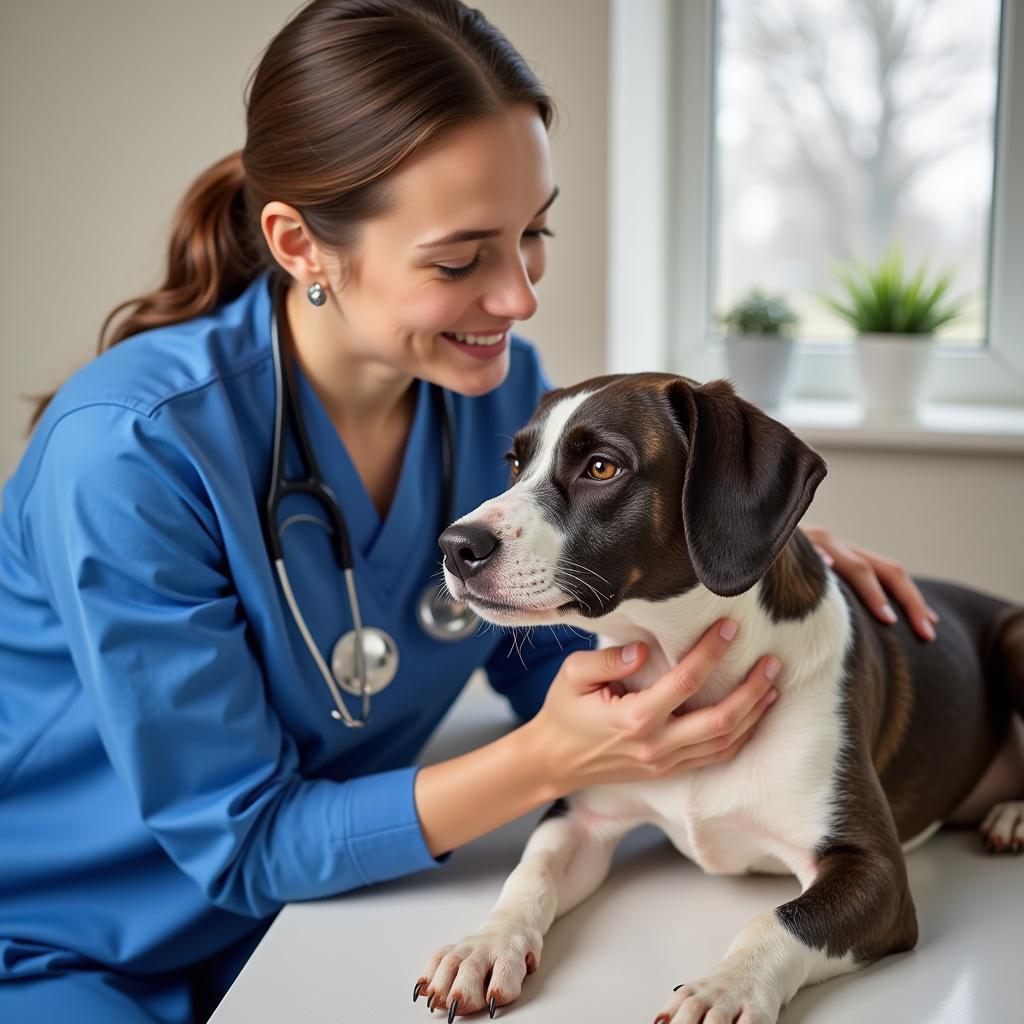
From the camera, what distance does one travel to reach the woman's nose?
1330 mm

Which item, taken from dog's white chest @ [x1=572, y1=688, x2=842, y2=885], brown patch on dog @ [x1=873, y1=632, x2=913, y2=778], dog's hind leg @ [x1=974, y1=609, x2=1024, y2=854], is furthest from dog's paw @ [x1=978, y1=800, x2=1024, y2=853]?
dog's white chest @ [x1=572, y1=688, x2=842, y2=885]

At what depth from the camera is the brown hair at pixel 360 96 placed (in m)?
1.26

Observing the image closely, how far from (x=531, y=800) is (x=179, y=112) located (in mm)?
1544

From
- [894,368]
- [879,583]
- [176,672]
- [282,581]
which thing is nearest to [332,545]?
[282,581]

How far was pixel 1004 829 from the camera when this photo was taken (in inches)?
53.3

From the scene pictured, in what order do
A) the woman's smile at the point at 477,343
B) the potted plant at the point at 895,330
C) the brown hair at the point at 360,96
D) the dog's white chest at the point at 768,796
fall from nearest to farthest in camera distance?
the dog's white chest at the point at 768,796 → the brown hair at the point at 360,96 → the woman's smile at the point at 477,343 → the potted plant at the point at 895,330

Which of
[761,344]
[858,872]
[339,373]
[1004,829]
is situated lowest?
[1004,829]

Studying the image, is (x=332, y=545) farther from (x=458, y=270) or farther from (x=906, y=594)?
(x=906, y=594)

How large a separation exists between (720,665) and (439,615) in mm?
440

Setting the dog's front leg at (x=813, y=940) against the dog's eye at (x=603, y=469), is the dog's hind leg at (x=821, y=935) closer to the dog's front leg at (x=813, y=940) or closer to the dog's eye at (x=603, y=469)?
the dog's front leg at (x=813, y=940)

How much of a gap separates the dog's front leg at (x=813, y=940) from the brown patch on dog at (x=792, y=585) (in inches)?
9.1

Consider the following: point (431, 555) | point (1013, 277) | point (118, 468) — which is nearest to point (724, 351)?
point (1013, 277)

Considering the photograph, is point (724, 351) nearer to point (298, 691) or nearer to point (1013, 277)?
point (1013, 277)

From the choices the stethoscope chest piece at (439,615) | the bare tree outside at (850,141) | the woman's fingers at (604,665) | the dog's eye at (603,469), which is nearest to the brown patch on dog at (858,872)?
the woman's fingers at (604,665)
